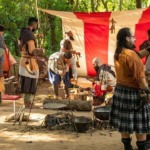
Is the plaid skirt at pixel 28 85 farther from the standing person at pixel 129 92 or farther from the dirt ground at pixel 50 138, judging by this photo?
the standing person at pixel 129 92

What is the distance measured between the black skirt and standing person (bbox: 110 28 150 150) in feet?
10.1

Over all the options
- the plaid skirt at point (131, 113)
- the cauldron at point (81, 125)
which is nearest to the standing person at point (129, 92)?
the plaid skirt at point (131, 113)

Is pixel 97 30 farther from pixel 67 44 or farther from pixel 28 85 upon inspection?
pixel 28 85

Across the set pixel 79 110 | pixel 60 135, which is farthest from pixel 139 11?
pixel 60 135

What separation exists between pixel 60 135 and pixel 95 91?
2755 millimetres

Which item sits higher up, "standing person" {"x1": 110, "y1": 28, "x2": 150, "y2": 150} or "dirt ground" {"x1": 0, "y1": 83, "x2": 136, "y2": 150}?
"standing person" {"x1": 110, "y1": 28, "x2": 150, "y2": 150}

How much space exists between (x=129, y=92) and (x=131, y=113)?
243mm

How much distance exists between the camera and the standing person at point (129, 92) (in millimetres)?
4193

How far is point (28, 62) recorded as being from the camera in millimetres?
7164

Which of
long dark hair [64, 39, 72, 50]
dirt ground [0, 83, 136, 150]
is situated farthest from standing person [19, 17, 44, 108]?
long dark hair [64, 39, 72, 50]

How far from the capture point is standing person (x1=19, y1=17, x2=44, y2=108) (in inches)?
269

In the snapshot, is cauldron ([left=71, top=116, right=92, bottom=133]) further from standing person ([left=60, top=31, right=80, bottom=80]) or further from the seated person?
standing person ([left=60, top=31, right=80, bottom=80])

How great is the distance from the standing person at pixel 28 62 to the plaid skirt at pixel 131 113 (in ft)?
8.89

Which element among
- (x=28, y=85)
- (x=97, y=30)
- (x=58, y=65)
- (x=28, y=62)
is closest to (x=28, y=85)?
(x=28, y=85)
